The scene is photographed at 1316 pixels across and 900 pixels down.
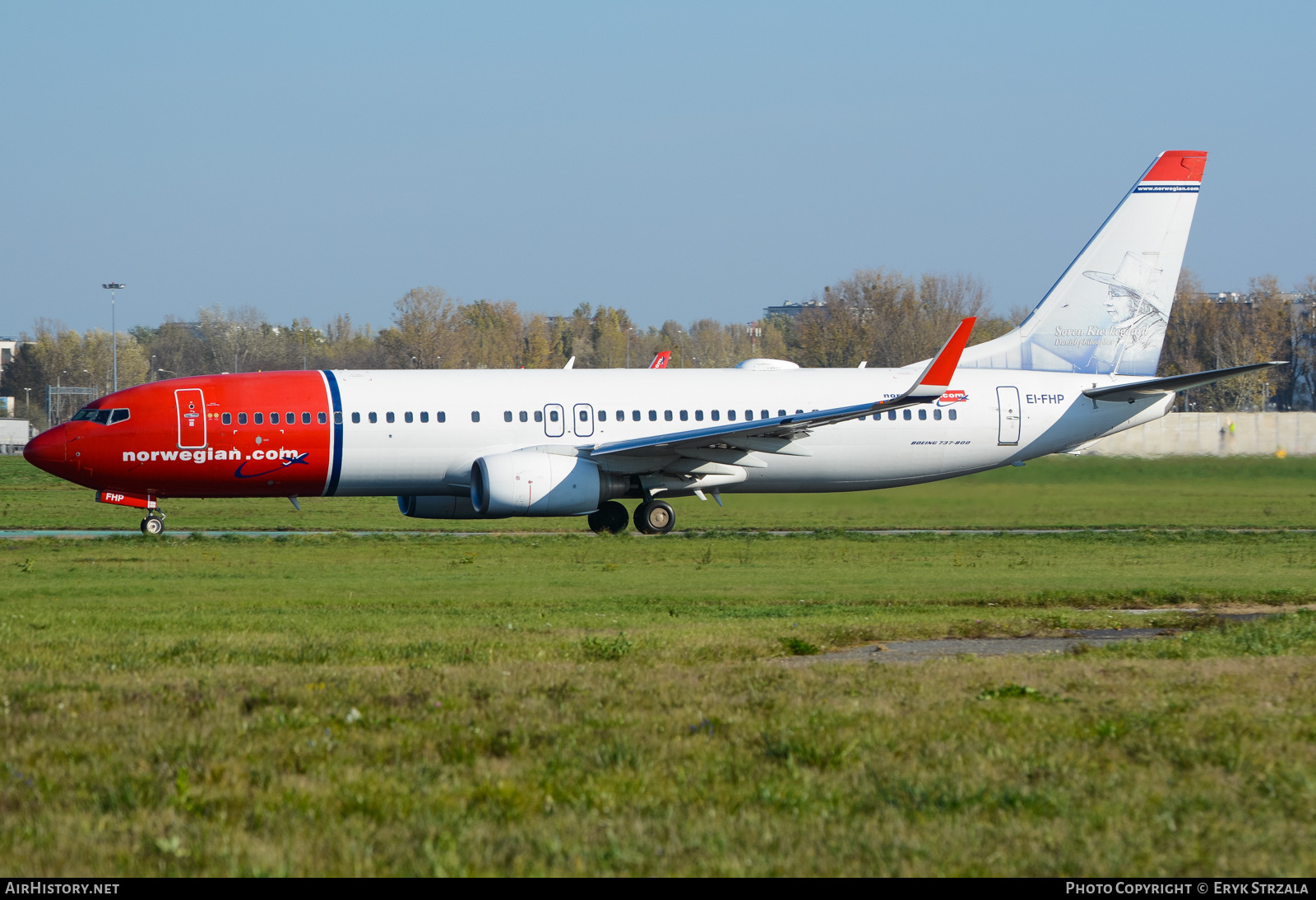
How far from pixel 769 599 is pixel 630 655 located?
240 inches

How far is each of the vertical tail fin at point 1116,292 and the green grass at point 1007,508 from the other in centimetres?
303

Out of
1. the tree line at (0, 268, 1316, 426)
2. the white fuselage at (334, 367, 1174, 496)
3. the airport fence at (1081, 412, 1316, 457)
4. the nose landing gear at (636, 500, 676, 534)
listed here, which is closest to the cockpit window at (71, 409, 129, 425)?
the white fuselage at (334, 367, 1174, 496)

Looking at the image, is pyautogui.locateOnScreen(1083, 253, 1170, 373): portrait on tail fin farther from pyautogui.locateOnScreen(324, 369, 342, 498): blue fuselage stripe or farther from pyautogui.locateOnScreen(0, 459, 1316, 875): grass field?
pyautogui.locateOnScreen(324, 369, 342, 498): blue fuselage stripe

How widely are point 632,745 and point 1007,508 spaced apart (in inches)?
976

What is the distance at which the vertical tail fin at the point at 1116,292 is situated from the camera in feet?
104

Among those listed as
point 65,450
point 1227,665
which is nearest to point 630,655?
point 1227,665

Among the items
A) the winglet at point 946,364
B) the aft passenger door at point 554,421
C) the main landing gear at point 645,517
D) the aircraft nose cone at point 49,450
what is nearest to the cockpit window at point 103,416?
the aircraft nose cone at point 49,450

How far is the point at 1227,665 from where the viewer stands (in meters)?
10.5

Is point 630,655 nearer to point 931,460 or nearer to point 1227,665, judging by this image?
point 1227,665

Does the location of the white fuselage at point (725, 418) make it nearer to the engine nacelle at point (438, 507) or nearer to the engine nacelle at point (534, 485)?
the engine nacelle at point (534, 485)

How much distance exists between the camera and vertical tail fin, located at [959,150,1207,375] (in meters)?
→ 31.6

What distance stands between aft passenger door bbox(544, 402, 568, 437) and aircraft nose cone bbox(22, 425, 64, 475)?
965 centimetres

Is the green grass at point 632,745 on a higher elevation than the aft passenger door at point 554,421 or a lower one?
lower
